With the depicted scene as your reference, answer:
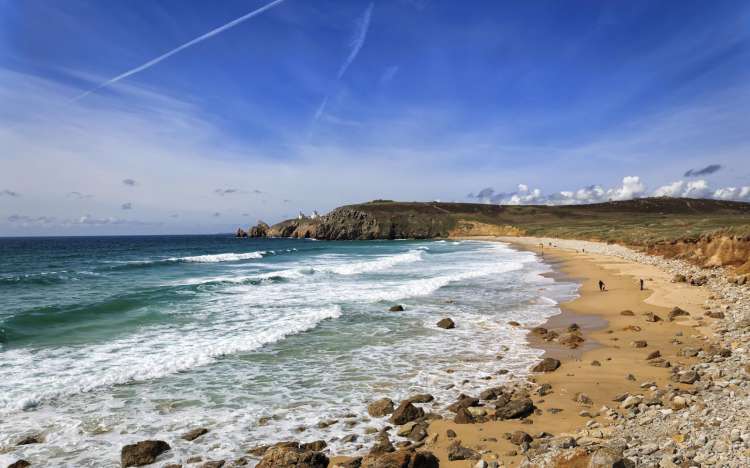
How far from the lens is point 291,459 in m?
6.58

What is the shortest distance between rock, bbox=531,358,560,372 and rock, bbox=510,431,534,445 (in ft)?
14.2

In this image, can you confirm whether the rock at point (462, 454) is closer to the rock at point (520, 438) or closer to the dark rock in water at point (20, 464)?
the rock at point (520, 438)

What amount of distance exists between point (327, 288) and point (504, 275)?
14.0m

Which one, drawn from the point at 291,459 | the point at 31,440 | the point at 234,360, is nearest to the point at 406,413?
the point at 291,459

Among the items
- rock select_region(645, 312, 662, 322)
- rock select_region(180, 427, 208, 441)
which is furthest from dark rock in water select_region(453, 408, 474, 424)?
rock select_region(645, 312, 662, 322)

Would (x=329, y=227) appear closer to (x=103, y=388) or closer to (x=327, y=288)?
(x=327, y=288)

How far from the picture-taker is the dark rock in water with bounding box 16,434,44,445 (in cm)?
786

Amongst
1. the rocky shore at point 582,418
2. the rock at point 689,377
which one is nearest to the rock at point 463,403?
the rocky shore at point 582,418

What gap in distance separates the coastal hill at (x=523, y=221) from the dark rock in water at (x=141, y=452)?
142 feet

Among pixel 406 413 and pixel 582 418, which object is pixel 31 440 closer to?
pixel 406 413

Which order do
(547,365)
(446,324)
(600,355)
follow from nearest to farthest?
(547,365) < (600,355) < (446,324)

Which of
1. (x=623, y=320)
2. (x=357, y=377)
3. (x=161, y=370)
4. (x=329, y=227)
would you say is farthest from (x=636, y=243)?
(x=329, y=227)

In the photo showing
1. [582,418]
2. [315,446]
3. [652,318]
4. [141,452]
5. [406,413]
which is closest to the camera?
[141,452]

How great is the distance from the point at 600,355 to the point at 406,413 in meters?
6.97
